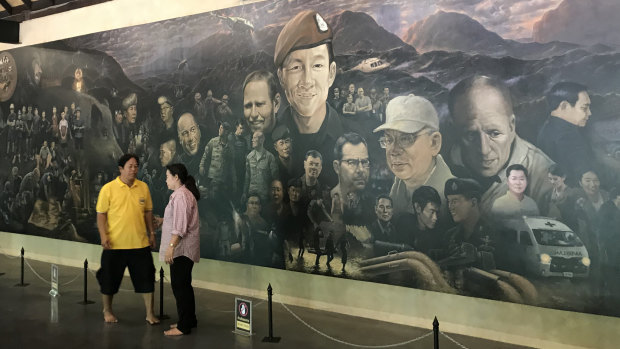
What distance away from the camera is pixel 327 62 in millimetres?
7609

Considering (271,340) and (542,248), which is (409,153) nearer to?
(542,248)

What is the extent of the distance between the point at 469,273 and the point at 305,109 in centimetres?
292

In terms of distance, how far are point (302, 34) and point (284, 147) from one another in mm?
1496

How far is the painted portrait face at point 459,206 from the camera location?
6.54 metres

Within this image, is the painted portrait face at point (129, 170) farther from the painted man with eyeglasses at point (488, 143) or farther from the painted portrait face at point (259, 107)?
the painted man with eyeglasses at point (488, 143)

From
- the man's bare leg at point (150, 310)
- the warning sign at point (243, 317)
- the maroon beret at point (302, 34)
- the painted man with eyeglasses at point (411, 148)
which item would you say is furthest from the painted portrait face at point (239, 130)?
the warning sign at point (243, 317)

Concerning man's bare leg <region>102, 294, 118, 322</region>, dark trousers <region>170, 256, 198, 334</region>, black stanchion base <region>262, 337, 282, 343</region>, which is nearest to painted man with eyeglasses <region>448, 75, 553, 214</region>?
black stanchion base <region>262, 337, 282, 343</region>

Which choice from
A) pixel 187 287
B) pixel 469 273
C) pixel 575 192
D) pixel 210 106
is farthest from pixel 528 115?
pixel 210 106

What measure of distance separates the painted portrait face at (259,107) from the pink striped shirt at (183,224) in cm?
201

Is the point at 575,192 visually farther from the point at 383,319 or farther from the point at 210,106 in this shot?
the point at 210,106

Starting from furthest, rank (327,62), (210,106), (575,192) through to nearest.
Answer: (210,106), (327,62), (575,192)

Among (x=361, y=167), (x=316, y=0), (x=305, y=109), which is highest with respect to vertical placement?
(x=316, y=0)

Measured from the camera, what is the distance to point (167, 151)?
953cm

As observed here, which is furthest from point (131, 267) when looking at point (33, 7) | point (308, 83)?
point (33, 7)
